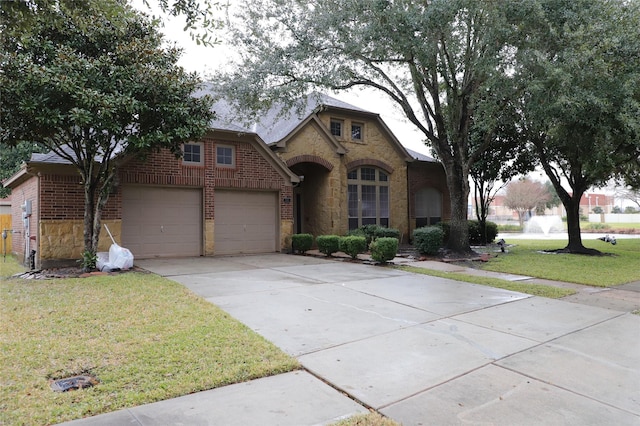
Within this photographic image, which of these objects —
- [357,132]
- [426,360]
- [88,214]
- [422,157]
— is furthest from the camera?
[422,157]

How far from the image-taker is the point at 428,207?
2158 cm

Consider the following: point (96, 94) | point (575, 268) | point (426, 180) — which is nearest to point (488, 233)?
point (426, 180)

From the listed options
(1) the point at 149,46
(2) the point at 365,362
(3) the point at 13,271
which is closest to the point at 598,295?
(2) the point at 365,362

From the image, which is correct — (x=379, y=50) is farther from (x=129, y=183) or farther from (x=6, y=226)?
(x=6, y=226)

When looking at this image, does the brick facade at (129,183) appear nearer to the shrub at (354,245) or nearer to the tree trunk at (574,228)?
the shrub at (354,245)

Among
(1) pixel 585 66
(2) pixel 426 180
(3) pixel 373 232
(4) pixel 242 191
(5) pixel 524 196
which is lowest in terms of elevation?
(3) pixel 373 232

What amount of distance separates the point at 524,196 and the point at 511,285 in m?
45.5

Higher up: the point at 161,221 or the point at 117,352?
the point at 161,221

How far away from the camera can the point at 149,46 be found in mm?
9867

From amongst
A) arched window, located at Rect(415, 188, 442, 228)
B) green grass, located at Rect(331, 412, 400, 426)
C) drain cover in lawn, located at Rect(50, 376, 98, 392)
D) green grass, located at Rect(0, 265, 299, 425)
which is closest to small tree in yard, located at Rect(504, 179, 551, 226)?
arched window, located at Rect(415, 188, 442, 228)

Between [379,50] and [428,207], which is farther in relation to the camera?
[428,207]

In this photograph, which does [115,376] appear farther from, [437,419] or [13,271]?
[13,271]

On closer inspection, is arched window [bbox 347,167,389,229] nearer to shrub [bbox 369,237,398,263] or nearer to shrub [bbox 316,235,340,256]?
shrub [bbox 316,235,340,256]

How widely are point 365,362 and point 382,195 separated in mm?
15465
